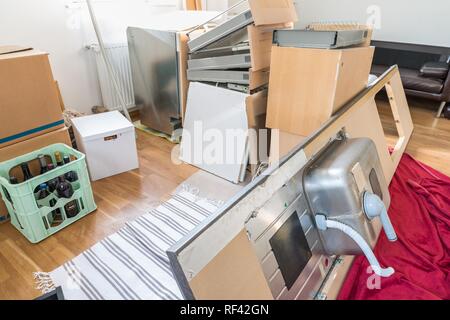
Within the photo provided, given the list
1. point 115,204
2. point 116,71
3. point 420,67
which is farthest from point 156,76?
point 420,67

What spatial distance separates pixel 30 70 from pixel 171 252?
1.51 m

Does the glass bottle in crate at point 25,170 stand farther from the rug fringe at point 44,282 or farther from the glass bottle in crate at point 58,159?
the rug fringe at point 44,282

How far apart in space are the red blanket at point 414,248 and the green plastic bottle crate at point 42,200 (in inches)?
52.7

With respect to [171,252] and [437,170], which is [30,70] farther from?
[437,170]

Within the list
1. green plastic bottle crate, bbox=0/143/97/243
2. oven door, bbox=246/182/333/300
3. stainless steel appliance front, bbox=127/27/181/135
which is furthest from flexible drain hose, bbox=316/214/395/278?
stainless steel appliance front, bbox=127/27/181/135

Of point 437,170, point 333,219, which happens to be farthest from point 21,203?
point 437,170

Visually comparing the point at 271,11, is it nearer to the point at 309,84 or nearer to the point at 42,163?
the point at 309,84

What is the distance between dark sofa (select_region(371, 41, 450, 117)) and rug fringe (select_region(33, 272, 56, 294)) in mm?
3156

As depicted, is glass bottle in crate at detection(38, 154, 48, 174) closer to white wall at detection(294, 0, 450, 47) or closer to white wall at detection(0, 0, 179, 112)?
Answer: white wall at detection(0, 0, 179, 112)

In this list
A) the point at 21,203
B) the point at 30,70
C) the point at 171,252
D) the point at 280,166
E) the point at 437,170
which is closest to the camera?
the point at 171,252

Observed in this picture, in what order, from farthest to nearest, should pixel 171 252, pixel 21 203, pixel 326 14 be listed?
pixel 326 14 → pixel 21 203 → pixel 171 252

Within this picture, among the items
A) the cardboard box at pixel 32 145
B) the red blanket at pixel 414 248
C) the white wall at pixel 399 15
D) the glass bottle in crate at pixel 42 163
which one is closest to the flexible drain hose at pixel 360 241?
the red blanket at pixel 414 248

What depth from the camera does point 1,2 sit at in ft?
6.42

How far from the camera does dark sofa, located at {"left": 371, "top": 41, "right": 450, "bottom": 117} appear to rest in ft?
9.48
